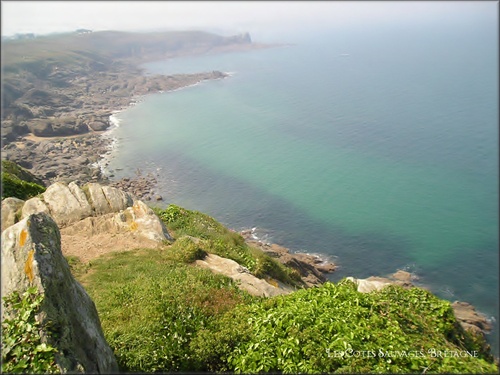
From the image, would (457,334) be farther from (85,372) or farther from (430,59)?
(430,59)

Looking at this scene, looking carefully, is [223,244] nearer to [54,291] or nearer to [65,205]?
[65,205]

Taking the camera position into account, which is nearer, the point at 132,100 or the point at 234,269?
the point at 234,269

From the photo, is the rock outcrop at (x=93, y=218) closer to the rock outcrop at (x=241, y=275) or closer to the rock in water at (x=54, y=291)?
the rock outcrop at (x=241, y=275)

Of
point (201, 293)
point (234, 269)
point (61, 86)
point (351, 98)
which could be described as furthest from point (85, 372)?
point (61, 86)

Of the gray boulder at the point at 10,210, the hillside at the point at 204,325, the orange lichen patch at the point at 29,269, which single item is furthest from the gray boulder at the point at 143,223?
the orange lichen patch at the point at 29,269

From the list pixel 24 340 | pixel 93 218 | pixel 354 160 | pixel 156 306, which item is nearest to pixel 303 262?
pixel 93 218

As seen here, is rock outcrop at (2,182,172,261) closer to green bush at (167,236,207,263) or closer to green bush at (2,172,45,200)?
green bush at (2,172,45,200)
